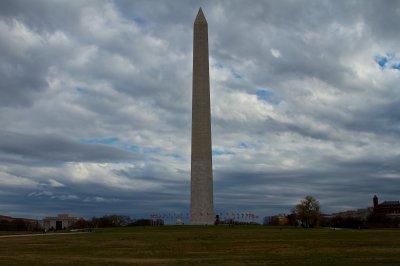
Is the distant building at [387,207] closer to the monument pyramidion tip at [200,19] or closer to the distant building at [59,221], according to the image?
the distant building at [59,221]

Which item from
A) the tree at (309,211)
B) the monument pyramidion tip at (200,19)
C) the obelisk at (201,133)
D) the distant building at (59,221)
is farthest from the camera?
the distant building at (59,221)

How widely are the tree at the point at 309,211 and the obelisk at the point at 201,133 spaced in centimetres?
2274

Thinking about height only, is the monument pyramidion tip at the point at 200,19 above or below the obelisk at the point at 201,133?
above

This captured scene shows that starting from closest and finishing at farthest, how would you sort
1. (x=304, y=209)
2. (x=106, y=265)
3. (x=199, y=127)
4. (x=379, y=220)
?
(x=106, y=265)
(x=199, y=127)
(x=304, y=209)
(x=379, y=220)

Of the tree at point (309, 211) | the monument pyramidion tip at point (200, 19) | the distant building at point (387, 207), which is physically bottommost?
the tree at point (309, 211)

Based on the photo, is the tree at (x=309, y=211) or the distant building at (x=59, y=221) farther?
the distant building at (x=59, y=221)

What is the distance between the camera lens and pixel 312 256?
2444cm

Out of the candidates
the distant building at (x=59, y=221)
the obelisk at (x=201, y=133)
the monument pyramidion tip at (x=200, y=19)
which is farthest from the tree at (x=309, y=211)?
the distant building at (x=59, y=221)

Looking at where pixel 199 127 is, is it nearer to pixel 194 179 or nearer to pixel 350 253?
pixel 194 179

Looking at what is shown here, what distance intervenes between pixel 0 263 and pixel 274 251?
537 inches

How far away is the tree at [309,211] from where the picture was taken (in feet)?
254

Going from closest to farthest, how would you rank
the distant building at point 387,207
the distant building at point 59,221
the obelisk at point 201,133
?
the obelisk at point 201,133
the distant building at point 59,221
the distant building at point 387,207

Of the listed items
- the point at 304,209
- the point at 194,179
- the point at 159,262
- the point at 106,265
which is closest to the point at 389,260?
the point at 159,262

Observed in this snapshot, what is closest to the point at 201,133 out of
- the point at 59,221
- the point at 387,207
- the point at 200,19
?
the point at 200,19
